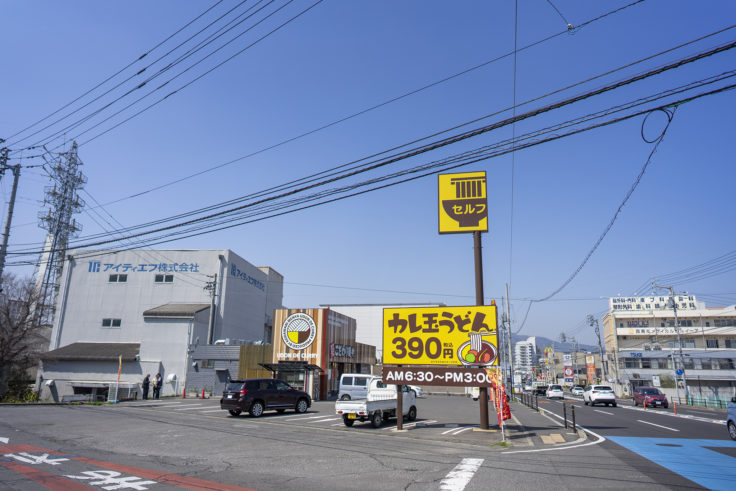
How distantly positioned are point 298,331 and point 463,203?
63.2 ft

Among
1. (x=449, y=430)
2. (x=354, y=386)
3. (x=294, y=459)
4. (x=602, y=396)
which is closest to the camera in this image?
(x=294, y=459)

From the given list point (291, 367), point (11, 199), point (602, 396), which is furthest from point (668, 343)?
point (11, 199)

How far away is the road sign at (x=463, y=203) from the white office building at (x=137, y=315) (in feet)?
81.4

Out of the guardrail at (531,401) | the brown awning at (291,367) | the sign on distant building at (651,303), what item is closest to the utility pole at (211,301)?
the brown awning at (291,367)

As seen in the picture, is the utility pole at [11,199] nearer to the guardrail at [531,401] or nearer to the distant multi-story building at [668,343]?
the guardrail at [531,401]

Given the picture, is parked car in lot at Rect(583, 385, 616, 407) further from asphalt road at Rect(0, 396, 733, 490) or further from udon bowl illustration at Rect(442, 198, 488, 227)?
udon bowl illustration at Rect(442, 198, 488, 227)

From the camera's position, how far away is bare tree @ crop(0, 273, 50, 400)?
32.6 m

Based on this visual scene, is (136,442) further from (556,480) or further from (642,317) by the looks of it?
(642,317)

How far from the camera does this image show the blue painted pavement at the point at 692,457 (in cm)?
860

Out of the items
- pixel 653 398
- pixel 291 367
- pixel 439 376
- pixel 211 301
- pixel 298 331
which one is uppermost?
pixel 211 301

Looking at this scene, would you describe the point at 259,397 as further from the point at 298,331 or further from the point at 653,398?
the point at 653,398

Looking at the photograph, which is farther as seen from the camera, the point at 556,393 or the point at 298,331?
the point at 556,393

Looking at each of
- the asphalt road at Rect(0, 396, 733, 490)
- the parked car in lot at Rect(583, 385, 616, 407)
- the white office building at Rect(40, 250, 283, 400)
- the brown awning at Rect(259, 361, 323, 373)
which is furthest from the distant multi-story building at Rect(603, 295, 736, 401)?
the asphalt road at Rect(0, 396, 733, 490)

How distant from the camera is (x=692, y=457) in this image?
11.1m
